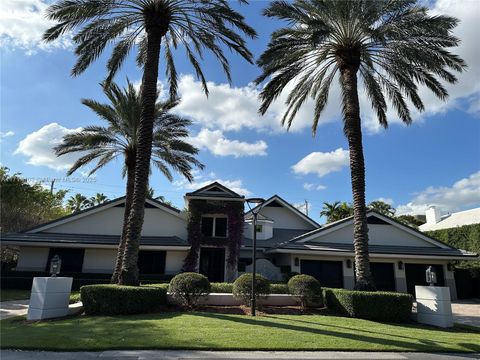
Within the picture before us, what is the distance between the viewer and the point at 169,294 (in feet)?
43.6

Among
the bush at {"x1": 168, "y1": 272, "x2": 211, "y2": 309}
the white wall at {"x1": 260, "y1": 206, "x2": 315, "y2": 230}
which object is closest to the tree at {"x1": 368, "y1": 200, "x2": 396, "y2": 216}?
the white wall at {"x1": 260, "y1": 206, "x2": 315, "y2": 230}

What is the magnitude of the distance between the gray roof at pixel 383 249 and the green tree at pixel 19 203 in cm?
2265

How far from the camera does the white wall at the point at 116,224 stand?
2459cm

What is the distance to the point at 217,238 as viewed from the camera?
24.7m

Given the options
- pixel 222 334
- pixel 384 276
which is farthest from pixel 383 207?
pixel 222 334

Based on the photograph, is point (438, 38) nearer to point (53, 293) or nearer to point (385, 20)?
point (385, 20)

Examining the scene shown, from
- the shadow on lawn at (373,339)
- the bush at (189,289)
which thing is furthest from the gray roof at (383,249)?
the shadow on lawn at (373,339)

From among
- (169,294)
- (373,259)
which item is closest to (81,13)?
(169,294)

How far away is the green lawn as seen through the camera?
8008 mm

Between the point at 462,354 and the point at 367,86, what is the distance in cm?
1249

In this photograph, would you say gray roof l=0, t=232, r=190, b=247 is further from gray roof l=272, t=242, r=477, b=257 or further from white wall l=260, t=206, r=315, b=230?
white wall l=260, t=206, r=315, b=230

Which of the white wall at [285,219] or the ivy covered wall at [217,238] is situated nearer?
the ivy covered wall at [217,238]

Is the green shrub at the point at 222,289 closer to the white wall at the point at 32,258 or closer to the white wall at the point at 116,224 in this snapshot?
the white wall at the point at 116,224

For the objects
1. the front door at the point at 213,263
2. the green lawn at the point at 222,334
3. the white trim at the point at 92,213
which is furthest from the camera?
the front door at the point at 213,263
